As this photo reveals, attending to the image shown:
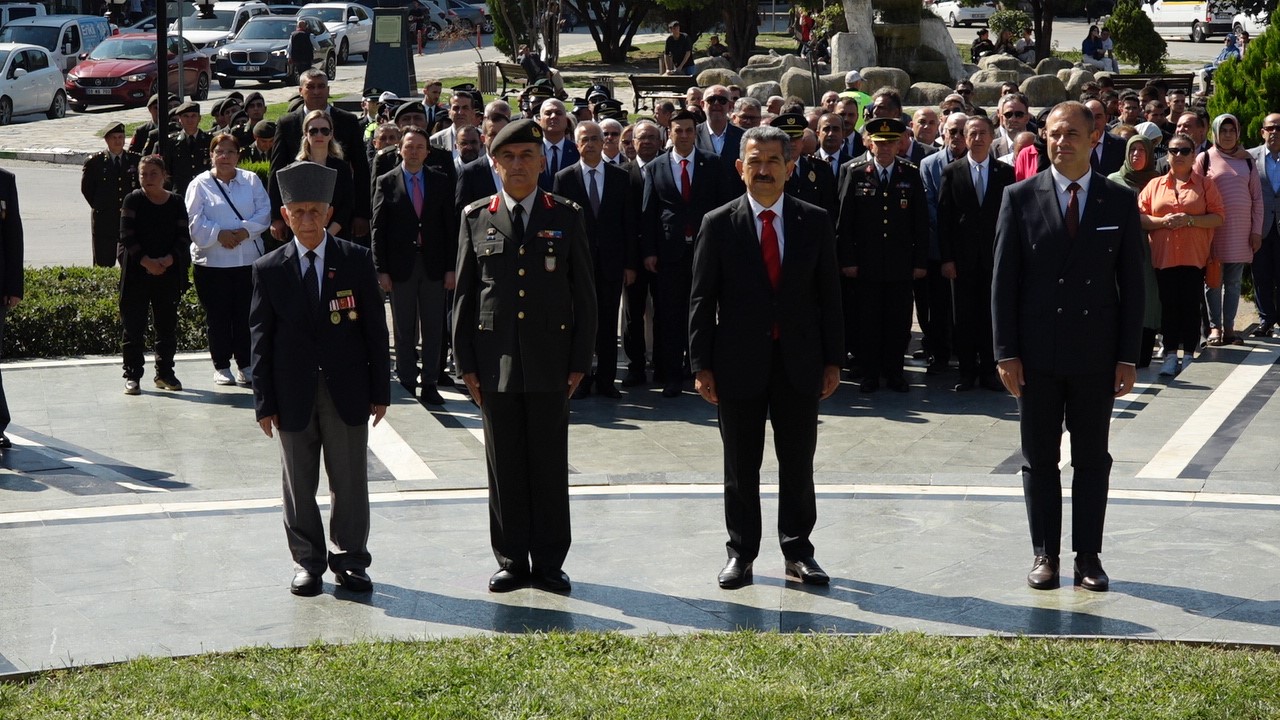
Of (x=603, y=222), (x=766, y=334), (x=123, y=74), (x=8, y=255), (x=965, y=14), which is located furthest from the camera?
(x=965, y=14)

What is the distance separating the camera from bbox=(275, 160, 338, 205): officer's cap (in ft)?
22.7

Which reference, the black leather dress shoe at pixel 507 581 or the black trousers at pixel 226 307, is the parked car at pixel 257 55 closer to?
the black trousers at pixel 226 307

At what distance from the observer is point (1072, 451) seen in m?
7.05

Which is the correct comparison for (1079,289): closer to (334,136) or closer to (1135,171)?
(1135,171)

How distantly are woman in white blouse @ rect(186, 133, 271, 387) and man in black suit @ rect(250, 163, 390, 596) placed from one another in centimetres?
471

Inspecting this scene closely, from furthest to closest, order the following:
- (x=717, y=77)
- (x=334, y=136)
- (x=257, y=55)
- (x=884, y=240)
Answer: (x=257, y=55)
(x=717, y=77)
(x=334, y=136)
(x=884, y=240)

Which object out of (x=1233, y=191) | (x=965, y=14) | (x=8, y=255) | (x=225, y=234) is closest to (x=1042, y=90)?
(x=1233, y=191)

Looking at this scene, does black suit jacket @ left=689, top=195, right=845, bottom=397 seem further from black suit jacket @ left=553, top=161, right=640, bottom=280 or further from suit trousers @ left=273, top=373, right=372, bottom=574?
black suit jacket @ left=553, top=161, right=640, bottom=280

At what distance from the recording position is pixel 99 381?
12.3m

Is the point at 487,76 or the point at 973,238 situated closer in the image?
the point at 973,238

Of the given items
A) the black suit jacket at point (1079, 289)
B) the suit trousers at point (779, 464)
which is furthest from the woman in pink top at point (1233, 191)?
the suit trousers at point (779, 464)

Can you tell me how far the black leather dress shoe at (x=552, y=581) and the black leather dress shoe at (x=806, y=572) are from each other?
979 mm

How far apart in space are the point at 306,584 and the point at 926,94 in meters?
24.9

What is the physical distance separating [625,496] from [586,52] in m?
42.3
